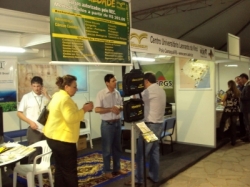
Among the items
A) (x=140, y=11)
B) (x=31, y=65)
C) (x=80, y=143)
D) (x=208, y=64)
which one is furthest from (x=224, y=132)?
(x=31, y=65)

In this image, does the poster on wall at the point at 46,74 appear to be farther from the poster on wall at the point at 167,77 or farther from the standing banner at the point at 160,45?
the standing banner at the point at 160,45

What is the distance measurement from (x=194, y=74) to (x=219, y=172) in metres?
2.16

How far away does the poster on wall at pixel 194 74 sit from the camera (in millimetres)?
5375

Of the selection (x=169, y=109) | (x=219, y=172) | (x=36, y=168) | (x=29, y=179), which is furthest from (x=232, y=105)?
(x=29, y=179)

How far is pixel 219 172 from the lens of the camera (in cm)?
407

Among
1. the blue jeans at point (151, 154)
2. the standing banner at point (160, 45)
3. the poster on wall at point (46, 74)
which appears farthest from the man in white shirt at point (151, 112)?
the poster on wall at point (46, 74)

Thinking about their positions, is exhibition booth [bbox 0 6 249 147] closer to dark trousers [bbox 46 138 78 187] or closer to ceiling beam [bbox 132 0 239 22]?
ceiling beam [bbox 132 0 239 22]

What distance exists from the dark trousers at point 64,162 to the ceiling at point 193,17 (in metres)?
4.00

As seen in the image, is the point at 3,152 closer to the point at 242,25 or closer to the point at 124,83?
the point at 124,83

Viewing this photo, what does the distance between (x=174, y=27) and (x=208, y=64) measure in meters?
3.16

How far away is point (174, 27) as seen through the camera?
8.12 metres

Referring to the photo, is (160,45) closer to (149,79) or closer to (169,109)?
(149,79)

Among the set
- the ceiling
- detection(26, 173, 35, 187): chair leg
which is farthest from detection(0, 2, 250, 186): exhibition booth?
detection(26, 173, 35, 187): chair leg

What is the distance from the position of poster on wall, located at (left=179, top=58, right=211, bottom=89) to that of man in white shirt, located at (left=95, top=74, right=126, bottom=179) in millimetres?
2319
